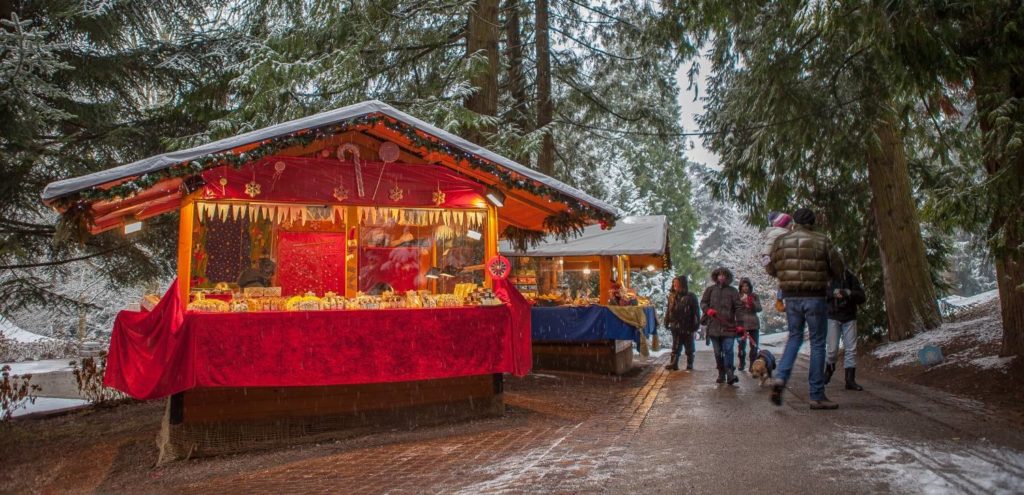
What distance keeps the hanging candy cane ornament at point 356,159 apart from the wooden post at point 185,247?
6.34ft

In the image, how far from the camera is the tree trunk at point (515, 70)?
57.4 ft

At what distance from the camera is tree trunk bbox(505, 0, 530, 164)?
17484 millimetres

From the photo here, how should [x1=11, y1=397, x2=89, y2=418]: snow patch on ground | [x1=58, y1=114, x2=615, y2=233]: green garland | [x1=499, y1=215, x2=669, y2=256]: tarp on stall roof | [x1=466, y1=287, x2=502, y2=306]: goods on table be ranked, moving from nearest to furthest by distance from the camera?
1. [x1=58, y1=114, x2=615, y2=233]: green garland
2. [x1=466, y1=287, x2=502, y2=306]: goods on table
3. [x1=11, y1=397, x2=89, y2=418]: snow patch on ground
4. [x1=499, y1=215, x2=669, y2=256]: tarp on stall roof

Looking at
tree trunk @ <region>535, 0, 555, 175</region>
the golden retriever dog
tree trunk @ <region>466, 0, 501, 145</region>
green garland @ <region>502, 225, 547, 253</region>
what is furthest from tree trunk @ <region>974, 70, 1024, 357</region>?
tree trunk @ <region>535, 0, 555, 175</region>

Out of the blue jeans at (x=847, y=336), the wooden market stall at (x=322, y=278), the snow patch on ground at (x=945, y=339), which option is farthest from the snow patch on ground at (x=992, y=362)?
the wooden market stall at (x=322, y=278)

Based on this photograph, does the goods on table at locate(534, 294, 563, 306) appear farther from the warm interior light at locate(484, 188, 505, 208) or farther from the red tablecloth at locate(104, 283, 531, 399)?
the red tablecloth at locate(104, 283, 531, 399)

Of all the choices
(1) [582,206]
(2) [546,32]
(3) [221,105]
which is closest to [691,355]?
(1) [582,206]

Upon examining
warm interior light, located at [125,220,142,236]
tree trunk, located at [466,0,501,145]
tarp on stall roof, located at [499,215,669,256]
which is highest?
tree trunk, located at [466,0,501,145]

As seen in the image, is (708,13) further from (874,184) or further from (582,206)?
(874,184)

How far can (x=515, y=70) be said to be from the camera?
18.7 m

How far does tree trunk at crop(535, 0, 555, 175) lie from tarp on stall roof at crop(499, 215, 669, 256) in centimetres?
265

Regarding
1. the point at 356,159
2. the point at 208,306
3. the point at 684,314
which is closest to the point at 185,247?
the point at 208,306

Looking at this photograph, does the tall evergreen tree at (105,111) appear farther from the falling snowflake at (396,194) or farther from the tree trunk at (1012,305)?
the tree trunk at (1012,305)

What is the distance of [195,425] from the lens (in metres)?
7.32
